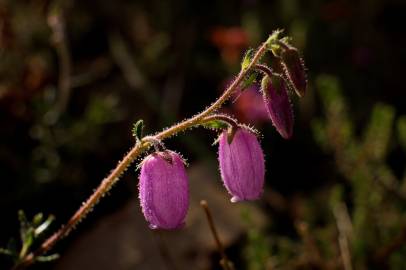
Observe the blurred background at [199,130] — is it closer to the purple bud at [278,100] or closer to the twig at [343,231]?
the twig at [343,231]

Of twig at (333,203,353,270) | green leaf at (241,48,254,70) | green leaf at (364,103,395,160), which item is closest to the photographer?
green leaf at (241,48,254,70)

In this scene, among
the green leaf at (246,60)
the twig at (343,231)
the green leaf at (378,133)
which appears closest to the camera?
the green leaf at (246,60)

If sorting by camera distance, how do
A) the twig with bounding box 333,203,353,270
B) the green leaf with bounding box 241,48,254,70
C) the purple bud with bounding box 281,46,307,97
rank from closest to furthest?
the purple bud with bounding box 281,46,307,97 → the green leaf with bounding box 241,48,254,70 → the twig with bounding box 333,203,353,270

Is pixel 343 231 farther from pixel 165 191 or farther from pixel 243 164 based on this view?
pixel 165 191

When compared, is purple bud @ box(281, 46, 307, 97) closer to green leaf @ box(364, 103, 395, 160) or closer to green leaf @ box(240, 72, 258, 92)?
green leaf @ box(240, 72, 258, 92)

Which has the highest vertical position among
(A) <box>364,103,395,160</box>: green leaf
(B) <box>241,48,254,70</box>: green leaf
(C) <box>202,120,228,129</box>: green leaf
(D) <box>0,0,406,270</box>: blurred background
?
(D) <box>0,0,406,270</box>: blurred background

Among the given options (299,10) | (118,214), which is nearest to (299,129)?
(299,10)

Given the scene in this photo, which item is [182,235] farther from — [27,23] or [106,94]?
[27,23]

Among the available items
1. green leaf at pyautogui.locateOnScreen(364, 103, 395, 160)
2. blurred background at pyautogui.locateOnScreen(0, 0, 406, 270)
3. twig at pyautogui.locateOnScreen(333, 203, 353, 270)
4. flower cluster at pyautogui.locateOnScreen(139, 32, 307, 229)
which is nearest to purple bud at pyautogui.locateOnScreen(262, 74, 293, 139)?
flower cluster at pyautogui.locateOnScreen(139, 32, 307, 229)

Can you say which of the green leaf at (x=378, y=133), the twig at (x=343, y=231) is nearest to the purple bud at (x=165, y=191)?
the twig at (x=343, y=231)
